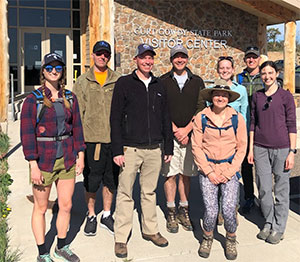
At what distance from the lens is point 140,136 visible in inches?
146

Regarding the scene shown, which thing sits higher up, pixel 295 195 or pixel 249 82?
pixel 249 82

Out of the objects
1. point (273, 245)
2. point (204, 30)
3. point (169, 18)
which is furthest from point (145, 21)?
point (273, 245)

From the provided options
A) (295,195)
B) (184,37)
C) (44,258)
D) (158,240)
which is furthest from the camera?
(184,37)

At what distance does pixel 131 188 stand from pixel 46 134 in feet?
3.40

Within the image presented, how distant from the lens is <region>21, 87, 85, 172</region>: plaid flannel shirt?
10.2 feet

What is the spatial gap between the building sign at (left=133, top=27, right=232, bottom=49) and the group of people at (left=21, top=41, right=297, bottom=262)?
29.5ft

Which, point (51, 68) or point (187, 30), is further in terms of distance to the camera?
point (187, 30)

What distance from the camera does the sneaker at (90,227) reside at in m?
4.08

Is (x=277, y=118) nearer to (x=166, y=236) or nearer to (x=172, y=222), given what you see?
(x=172, y=222)

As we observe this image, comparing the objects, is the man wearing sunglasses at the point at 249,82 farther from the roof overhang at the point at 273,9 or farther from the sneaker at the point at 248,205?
the roof overhang at the point at 273,9

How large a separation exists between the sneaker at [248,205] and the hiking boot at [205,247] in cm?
122

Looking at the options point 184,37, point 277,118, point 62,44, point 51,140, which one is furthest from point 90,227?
point 62,44

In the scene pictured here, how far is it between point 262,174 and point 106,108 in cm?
175

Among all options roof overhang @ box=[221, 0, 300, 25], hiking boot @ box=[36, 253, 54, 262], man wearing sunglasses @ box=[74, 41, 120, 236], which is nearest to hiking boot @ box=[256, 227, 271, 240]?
man wearing sunglasses @ box=[74, 41, 120, 236]
